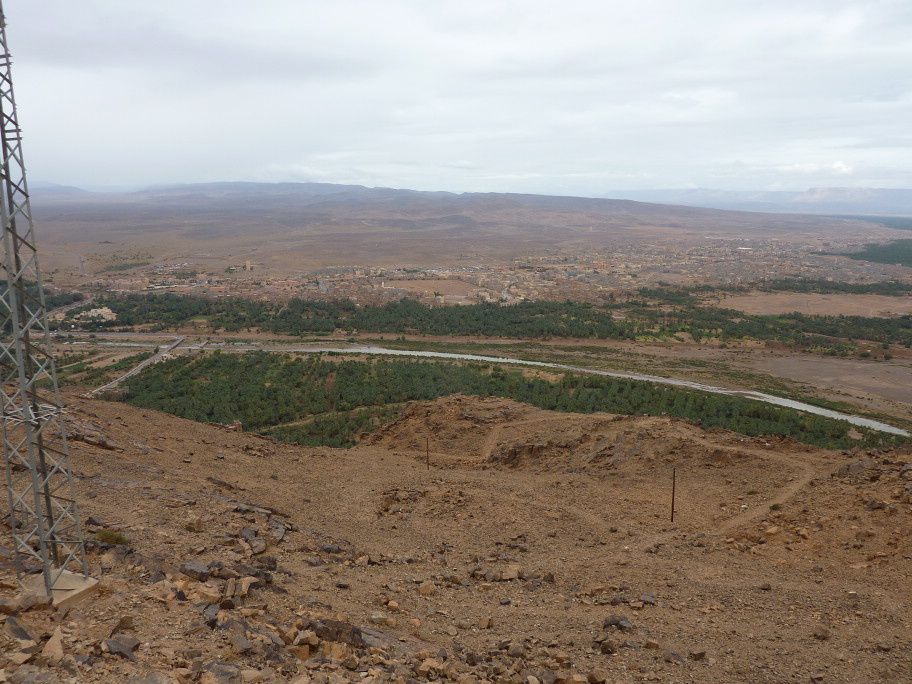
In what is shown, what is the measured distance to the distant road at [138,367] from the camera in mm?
34725

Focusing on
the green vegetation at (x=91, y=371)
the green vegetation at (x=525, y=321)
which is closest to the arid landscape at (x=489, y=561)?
the green vegetation at (x=91, y=371)

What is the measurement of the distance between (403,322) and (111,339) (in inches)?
977

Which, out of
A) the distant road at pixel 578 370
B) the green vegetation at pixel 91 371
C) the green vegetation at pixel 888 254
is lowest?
the green vegetation at pixel 91 371

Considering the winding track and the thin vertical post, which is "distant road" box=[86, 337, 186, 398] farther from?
the thin vertical post

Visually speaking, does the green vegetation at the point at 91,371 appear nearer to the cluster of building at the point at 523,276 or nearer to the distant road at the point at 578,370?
the distant road at the point at 578,370

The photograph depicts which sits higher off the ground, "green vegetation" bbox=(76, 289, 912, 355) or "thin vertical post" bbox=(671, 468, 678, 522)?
"thin vertical post" bbox=(671, 468, 678, 522)

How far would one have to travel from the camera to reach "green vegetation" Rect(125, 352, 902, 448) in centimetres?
2784

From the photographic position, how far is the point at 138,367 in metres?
40.8

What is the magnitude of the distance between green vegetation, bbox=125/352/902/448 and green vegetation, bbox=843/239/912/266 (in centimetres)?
11773

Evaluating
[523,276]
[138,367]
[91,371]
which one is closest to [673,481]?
[138,367]

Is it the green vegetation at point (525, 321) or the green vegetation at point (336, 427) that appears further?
the green vegetation at point (525, 321)

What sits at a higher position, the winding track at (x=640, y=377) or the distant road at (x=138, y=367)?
the winding track at (x=640, y=377)

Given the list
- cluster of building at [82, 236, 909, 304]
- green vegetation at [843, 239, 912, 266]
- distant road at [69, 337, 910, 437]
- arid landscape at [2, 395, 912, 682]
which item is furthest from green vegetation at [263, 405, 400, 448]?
green vegetation at [843, 239, 912, 266]

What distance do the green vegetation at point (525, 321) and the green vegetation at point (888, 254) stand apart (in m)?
74.6
